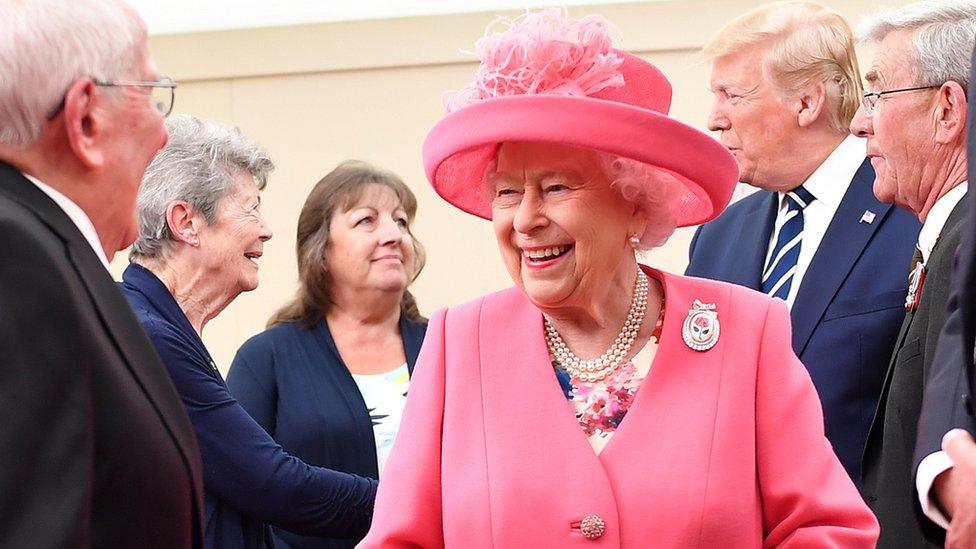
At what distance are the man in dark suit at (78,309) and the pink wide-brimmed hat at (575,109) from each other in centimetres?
76

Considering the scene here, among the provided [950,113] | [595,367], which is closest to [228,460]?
[595,367]

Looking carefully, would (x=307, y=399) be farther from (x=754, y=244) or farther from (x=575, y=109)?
(x=575, y=109)

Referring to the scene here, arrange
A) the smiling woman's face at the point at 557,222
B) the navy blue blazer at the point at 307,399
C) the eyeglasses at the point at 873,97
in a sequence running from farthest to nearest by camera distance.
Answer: the navy blue blazer at the point at 307,399 → the eyeglasses at the point at 873,97 → the smiling woman's face at the point at 557,222

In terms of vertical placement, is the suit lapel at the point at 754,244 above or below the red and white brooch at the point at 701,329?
below

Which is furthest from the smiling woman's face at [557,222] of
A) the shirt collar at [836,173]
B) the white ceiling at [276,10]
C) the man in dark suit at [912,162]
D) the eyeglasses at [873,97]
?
the white ceiling at [276,10]

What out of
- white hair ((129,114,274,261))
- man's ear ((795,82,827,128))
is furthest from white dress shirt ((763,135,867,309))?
white hair ((129,114,274,261))

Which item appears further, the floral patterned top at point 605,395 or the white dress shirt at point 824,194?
the white dress shirt at point 824,194

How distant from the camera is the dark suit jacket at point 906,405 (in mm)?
3051

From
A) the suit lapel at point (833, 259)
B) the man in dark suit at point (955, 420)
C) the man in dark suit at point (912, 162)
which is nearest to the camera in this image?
the man in dark suit at point (955, 420)

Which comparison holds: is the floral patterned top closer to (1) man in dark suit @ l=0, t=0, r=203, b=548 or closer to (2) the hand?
(2) the hand

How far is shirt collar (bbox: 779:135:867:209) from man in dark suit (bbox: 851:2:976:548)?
18.5 inches

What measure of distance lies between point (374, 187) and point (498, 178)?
201cm

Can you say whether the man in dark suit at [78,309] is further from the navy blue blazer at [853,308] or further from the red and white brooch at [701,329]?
the navy blue blazer at [853,308]

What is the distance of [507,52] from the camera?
9.03 ft
